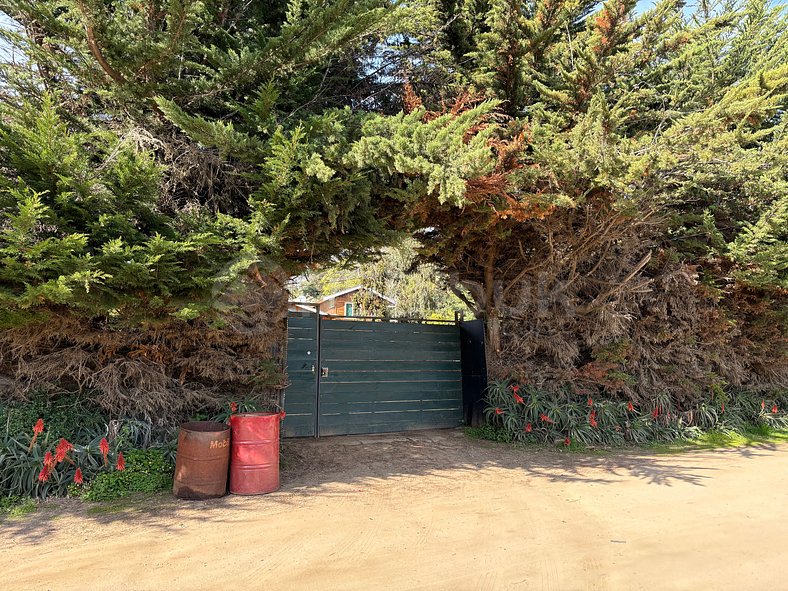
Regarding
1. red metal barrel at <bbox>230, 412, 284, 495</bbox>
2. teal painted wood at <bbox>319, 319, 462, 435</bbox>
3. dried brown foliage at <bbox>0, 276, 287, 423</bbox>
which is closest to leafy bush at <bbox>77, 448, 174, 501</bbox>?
dried brown foliage at <bbox>0, 276, 287, 423</bbox>

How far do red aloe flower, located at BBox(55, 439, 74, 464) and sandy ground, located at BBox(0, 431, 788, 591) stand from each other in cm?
37

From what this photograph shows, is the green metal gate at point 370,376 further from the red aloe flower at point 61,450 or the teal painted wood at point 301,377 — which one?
the red aloe flower at point 61,450

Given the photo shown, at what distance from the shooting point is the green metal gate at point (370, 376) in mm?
6852

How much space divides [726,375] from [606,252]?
11.7ft

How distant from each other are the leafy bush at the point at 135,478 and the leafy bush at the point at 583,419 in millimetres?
4410

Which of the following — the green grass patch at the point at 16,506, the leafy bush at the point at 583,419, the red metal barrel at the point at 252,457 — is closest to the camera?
the green grass patch at the point at 16,506

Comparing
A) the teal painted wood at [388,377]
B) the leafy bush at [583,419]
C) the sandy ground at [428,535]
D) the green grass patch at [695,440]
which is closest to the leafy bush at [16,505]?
the sandy ground at [428,535]

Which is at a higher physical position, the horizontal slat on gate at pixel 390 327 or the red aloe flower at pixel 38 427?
the horizontal slat on gate at pixel 390 327

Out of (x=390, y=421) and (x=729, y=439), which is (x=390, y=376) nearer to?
(x=390, y=421)

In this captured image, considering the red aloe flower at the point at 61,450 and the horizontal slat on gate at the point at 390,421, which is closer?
the red aloe flower at the point at 61,450

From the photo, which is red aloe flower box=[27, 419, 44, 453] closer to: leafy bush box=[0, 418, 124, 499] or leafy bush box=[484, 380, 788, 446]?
leafy bush box=[0, 418, 124, 499]

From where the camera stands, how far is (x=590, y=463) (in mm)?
6086

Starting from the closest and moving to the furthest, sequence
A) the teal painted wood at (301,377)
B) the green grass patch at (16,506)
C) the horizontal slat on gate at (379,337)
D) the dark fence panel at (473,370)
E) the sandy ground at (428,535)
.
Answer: the sandy ground at (428,535)
the green grass patch at (16,506)
the teal painted wood at (301,377)
the horizontal slat on gate at (379,337)
the dark fence panel at (473,370)

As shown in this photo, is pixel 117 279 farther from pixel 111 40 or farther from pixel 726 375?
pixel 726 375
